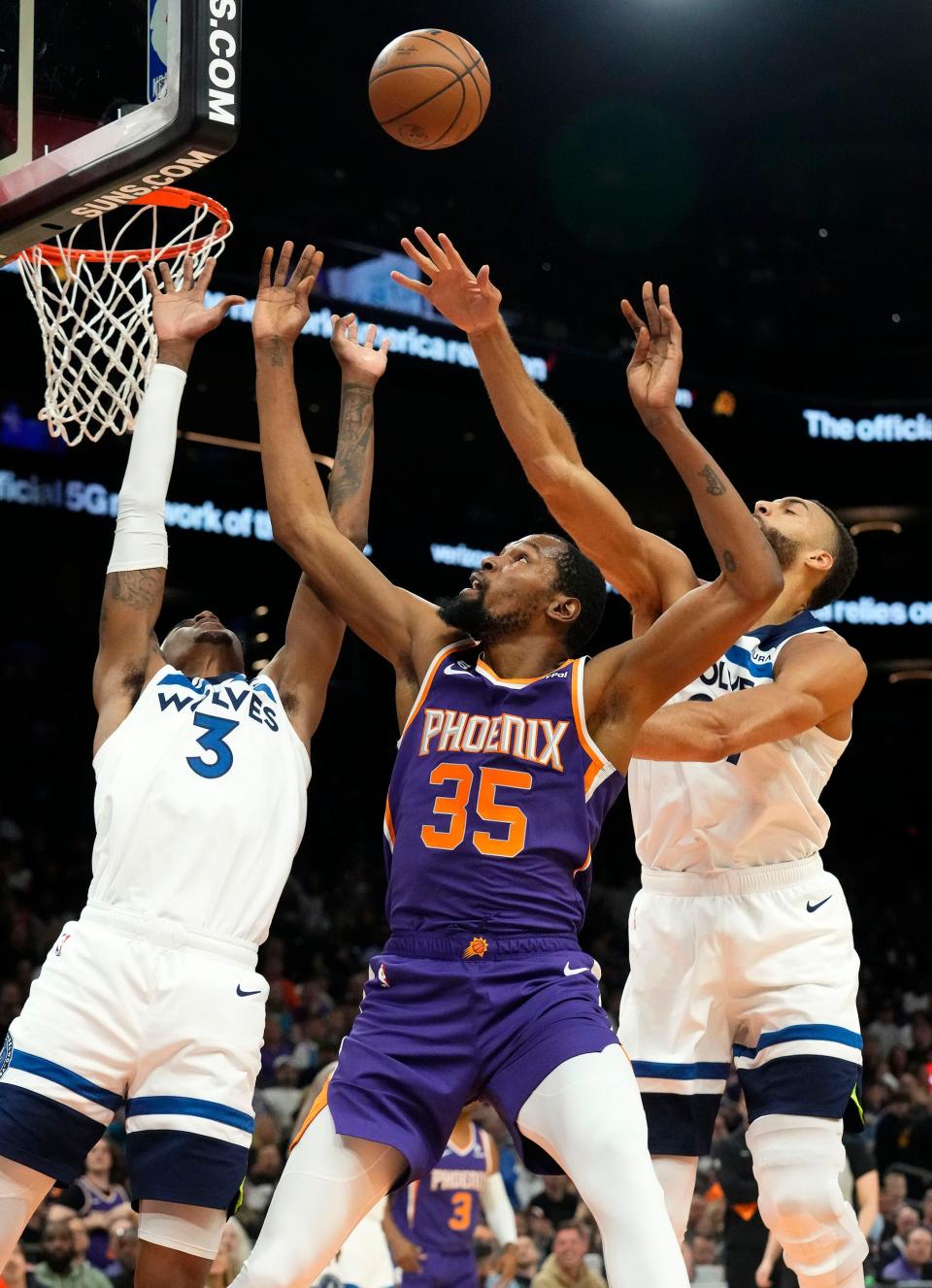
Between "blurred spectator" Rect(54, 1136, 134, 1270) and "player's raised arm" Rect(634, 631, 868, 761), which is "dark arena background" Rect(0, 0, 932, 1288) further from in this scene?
"player's raised arm" Rect(634, 631, 868, 761)

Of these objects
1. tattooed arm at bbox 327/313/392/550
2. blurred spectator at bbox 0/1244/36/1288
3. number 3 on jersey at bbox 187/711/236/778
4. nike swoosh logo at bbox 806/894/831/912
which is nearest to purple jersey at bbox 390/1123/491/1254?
blurred spectator at bbox 0/1244/36/1288

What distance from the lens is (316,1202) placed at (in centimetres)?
359

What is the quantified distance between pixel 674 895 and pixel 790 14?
59.4 feet

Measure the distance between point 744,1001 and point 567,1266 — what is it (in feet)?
16.3

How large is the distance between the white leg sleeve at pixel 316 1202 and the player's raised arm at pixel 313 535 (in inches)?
48.5

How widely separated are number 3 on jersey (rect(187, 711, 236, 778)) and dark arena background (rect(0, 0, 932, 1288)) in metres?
8.58

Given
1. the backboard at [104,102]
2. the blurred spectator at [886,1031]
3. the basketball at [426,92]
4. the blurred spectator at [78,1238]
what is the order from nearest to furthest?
1. the backboard at [104,102]
2. the basketball at [426,92]
3. the blurred spectator at [78,1238]
4. the blurred spectator at [886,1031]

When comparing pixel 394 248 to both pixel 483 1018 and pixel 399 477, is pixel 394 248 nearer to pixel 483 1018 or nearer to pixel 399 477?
pixel 399 477

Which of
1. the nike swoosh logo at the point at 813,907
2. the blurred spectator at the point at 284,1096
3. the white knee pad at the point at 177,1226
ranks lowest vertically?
the white knee pad at the point at 177,1226

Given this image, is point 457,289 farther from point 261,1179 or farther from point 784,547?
point 261,1179

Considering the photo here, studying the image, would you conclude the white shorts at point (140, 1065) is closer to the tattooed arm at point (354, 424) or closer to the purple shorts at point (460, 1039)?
the purple shorts at point (460, 1039)

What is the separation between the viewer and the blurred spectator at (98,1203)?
925 centimetres

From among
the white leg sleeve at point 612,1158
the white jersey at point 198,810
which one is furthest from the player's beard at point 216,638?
the white leg sleeve at point 612,1158

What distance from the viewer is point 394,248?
1948 cm
